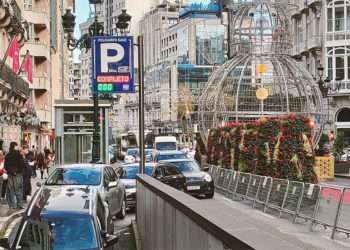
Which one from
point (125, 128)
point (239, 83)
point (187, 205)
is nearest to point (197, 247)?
point (187, 205)

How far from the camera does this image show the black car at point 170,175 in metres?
23.7

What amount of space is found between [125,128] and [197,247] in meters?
148

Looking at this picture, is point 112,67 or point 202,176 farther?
point 202,176

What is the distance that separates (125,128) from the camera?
153500mm

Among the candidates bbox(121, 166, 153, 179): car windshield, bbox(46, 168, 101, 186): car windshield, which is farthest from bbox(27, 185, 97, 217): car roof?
bbox(121, 166, 153, 179): car windshield

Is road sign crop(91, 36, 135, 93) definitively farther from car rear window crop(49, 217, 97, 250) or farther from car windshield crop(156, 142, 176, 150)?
car windshield crop(156, 142, 176, 150)

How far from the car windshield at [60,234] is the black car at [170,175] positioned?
578 inches

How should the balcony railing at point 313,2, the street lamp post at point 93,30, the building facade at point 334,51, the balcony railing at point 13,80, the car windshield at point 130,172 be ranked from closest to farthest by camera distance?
the car windshield at point 130,172 → the street lamp post at point 93,30 → the balcony railing at point 13,80 → the building facade at point 334,51 → the balcony railing at point 313,2

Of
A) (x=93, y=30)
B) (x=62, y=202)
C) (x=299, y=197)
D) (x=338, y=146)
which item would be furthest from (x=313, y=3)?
(x=62, y=202)

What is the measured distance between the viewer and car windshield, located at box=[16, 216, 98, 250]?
331 inches

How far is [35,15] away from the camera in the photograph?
60.8 m

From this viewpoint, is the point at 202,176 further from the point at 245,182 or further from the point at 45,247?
the point at 45,247

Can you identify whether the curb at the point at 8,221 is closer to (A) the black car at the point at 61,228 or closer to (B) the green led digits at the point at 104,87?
(A) the black car at the point at 61,228

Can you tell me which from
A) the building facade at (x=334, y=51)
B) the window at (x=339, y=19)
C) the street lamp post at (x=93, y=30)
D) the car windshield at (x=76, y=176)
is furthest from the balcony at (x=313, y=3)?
the car windshield at (x=76, y=176)
